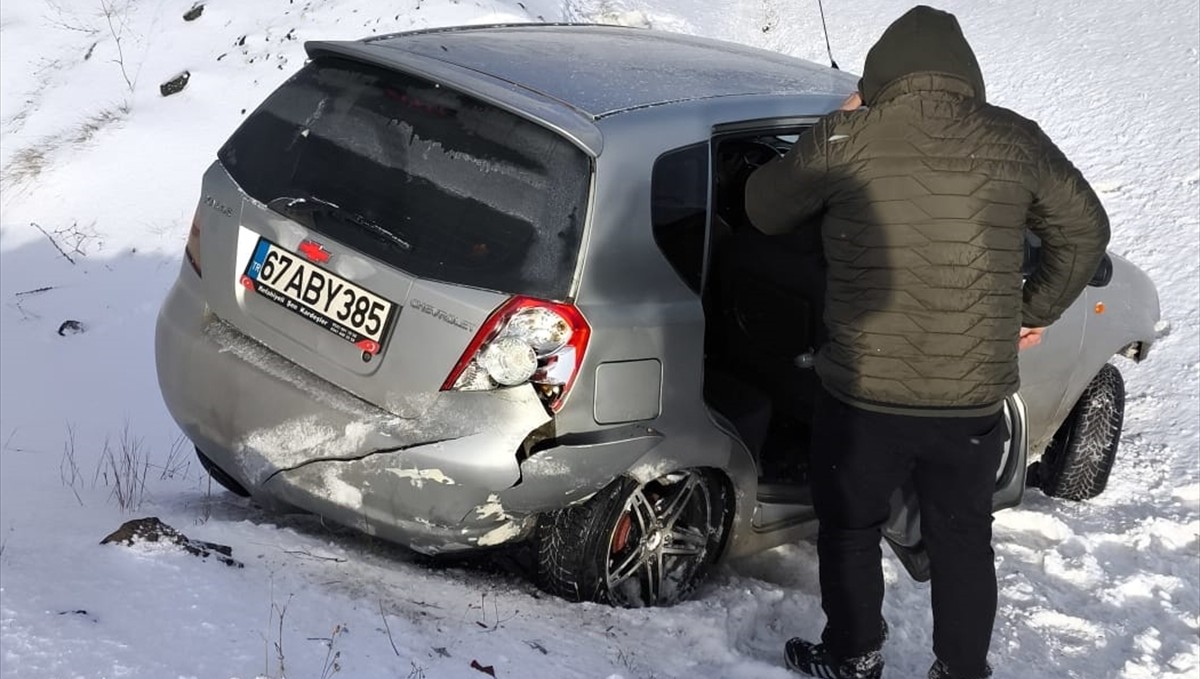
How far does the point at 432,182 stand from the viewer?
349 centimetres

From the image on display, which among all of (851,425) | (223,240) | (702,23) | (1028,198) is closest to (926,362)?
(851,425)

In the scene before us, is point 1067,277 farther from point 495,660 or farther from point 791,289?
point 495,660

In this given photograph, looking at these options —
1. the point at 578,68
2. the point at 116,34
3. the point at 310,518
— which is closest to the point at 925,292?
the point at 578,68

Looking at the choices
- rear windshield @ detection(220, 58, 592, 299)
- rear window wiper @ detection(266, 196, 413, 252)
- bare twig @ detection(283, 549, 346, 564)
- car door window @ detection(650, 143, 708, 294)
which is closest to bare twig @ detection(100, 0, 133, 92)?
rear windshield @ detection(220, 58, 592, 299)

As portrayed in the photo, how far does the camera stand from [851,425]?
3.37m

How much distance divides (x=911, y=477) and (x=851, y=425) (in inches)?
10.8

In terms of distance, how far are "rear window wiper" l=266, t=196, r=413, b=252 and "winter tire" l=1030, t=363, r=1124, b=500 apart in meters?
3.15

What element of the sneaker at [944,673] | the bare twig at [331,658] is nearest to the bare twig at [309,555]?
the bare twig at [331,658]

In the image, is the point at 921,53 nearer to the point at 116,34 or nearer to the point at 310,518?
the point at 310,518

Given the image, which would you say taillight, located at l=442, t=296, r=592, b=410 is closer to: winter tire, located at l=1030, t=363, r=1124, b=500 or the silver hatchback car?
the silver hatchback car

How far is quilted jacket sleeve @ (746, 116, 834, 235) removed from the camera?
10.5 feet

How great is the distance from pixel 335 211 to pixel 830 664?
1.93m

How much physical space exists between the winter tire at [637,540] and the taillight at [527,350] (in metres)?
0.43

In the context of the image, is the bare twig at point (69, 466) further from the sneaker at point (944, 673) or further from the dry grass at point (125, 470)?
the sneaker at point (944, 673)
